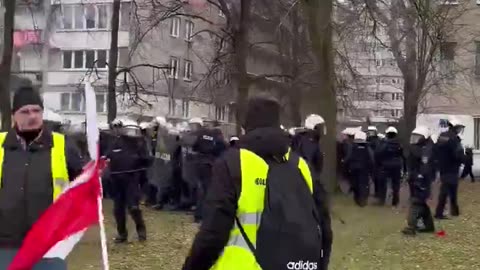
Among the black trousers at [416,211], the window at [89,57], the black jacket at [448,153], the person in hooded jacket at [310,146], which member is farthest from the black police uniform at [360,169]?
the window at [89,57]

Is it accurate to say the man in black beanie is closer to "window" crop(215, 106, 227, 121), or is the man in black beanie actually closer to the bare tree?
the bare tree

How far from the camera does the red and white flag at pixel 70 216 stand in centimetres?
567

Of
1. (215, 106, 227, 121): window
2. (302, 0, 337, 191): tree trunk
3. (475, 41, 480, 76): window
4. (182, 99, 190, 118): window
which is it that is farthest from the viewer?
(182, 99, 190, 118): window

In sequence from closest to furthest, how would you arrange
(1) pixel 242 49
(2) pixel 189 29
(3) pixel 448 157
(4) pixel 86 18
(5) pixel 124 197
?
(5) pixel 124 197 < (3) pixel 448 157 < (1) pixel 242 49 < (2) pixel 189 29 < (4) pixel 86 18

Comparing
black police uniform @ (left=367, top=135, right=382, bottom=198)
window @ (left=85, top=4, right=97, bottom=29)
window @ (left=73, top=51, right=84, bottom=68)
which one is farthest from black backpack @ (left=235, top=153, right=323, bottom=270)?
window @ (left=73, top=51, right=84, bottom=68)

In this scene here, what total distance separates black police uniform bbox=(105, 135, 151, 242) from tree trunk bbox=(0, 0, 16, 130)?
22.2ft

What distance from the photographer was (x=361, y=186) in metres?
22.2

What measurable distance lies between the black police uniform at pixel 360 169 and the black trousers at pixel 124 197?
30.1 feet

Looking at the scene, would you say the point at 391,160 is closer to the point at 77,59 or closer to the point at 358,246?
the point at 358,246

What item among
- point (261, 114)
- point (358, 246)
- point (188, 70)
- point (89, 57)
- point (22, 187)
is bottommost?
point (358, 246)

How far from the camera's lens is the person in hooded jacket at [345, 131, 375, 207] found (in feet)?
72.6

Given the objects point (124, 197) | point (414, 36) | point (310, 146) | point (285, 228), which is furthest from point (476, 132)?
point (285, 228)

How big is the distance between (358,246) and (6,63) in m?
10.5

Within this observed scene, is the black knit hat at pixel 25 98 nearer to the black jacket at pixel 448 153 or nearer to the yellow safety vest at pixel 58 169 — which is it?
the yellow safety vest at pixel 58 169
